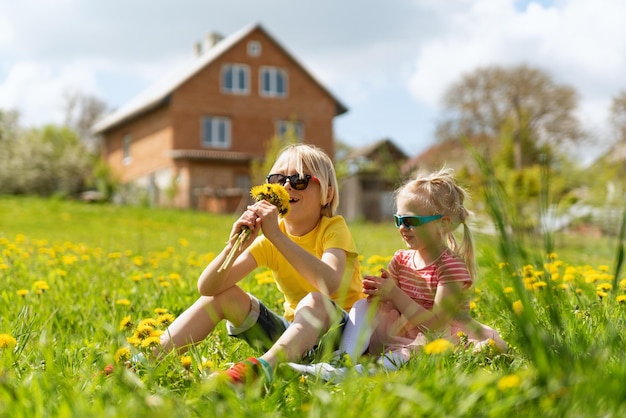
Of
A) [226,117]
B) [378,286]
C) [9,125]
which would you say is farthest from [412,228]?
[9,125]

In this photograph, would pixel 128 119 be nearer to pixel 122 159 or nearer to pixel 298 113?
pixel 122 159

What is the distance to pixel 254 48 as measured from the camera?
29.5 meters

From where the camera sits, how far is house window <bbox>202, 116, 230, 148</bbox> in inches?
1147

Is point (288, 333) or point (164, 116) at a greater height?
point (164, 116)

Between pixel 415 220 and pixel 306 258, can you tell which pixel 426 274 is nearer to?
pixel 415 220

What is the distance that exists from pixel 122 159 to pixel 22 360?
106 ft

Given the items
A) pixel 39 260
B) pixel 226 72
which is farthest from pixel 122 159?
pixel 39 260

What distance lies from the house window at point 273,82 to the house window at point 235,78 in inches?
28.3

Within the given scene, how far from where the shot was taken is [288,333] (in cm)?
248

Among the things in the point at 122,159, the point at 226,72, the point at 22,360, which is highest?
the point at 226,72

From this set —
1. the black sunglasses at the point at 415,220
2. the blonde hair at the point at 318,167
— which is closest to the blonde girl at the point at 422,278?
the black sunglasses at the point at 415,220

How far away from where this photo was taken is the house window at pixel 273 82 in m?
29.9

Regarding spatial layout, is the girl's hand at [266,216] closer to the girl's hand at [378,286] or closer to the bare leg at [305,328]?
the bare leg at [305,328]

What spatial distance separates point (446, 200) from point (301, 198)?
1.97 feet
